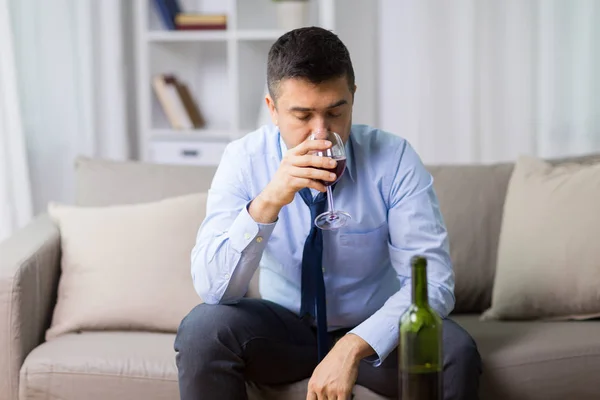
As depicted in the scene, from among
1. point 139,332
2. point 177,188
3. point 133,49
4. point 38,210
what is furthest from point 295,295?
point 133,49

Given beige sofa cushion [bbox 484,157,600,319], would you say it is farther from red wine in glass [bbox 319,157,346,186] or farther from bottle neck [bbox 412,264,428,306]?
bottle neck [bbox 412,264,428,306]

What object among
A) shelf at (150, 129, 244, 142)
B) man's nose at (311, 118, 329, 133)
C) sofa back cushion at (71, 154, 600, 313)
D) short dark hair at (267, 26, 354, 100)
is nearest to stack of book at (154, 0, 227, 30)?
shelf at (150, 129, 244, 142)

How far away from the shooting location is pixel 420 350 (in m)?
1.27

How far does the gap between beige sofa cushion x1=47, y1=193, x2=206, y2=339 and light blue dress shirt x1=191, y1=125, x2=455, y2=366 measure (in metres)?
0.34

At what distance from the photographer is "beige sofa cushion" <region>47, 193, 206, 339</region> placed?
2281 millimetres

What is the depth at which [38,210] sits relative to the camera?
3.29 metres

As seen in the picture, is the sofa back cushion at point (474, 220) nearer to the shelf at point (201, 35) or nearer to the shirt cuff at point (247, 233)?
the shirt cuff at point (247, 233)

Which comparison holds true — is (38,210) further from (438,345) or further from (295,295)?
(438,345)

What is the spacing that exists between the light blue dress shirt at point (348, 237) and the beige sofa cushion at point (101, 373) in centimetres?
27

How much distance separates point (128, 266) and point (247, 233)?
64cm

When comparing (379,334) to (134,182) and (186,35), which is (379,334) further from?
(186,35)

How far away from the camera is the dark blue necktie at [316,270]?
75.1 inches

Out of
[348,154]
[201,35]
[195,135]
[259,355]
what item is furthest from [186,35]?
[259,355]

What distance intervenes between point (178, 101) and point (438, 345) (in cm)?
267
